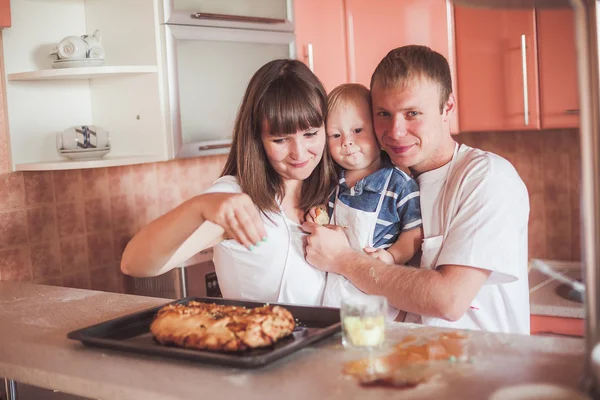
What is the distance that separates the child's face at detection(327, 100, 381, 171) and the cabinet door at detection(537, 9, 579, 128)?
115cm

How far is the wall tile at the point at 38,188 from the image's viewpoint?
2.47 meters

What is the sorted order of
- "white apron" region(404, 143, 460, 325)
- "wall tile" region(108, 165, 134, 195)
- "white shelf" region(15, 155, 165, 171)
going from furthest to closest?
"wall tile" region(108, 165, 134, 195)
"white shelf" region(15, 155, 165, 171)
"white apron" region(404, 143, 460, 325)

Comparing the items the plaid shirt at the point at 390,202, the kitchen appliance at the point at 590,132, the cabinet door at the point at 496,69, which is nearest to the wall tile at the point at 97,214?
the plaid shirt at the point at 390,202

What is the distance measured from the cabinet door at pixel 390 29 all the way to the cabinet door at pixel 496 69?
0.06 meters

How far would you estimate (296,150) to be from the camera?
69.9 inches

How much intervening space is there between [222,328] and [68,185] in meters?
1.50

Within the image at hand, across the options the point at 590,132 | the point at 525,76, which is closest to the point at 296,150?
the point at 590,132

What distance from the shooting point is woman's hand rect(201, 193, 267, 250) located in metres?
1.35

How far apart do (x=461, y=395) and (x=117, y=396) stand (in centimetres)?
54

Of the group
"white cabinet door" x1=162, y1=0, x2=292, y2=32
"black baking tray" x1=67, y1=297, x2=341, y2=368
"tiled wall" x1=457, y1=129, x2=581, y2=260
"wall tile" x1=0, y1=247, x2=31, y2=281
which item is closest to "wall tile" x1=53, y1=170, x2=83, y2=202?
"wall tile" x1=0, y1=247, x2=31, y2=281

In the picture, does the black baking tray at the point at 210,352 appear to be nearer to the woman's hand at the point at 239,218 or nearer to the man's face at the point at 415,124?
the woman's hand at the point at 239,218

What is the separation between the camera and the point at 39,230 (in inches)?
98.9

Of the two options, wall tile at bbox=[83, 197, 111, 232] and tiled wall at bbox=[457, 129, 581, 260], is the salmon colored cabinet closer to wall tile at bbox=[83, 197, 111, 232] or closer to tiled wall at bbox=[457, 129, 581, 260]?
tiled wall at bbox=[457, 129, 581, 260]

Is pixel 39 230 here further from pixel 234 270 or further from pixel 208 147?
pixel 234 270
